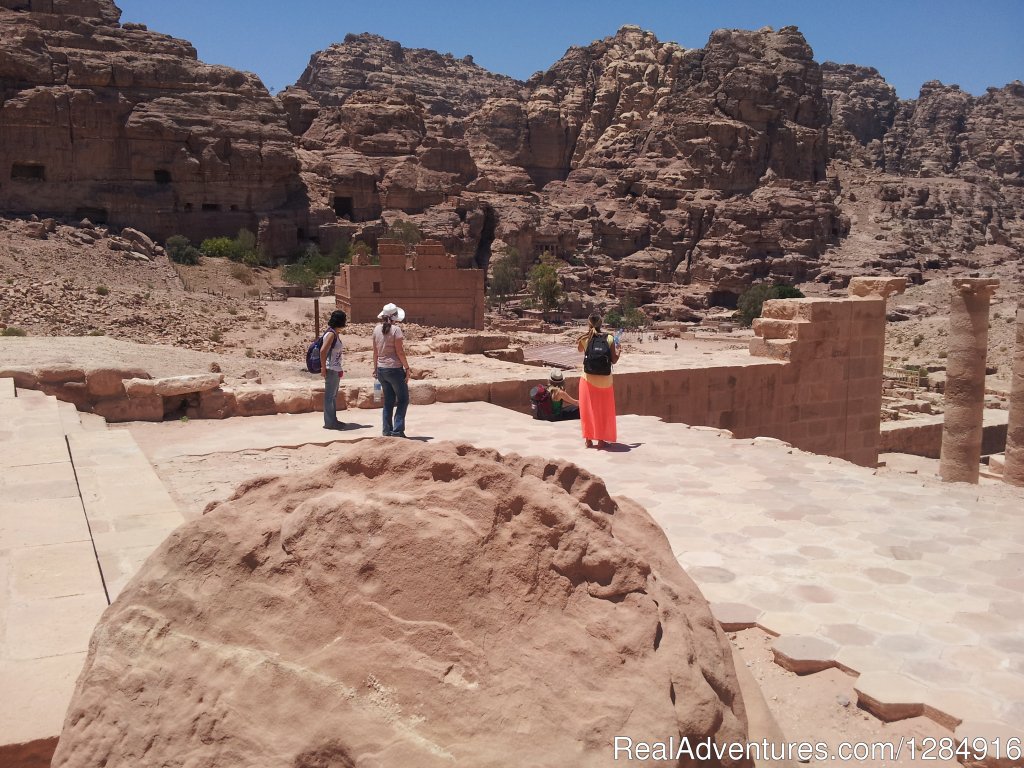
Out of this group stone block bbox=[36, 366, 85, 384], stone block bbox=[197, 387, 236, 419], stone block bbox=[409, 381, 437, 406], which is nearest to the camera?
stone block bbox=[36, 366, 85, 384]

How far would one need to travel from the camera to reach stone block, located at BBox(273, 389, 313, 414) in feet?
29.4

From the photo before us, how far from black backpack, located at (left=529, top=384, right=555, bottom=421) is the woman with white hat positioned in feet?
6.69

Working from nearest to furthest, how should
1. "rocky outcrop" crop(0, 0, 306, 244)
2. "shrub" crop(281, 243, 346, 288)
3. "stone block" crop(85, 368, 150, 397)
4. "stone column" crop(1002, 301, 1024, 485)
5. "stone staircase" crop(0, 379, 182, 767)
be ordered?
1. "stone staircase" crop(0, 379, 182, 767)
2. "stone block" crop(85, 368, 150, 397)
3. "stone column" crop(1002, 301, 1024, 485)
4. "shrub" crop(281, 243, 346, 288)
5. "rocky outcrop" crop(0, 0, 306, 244)

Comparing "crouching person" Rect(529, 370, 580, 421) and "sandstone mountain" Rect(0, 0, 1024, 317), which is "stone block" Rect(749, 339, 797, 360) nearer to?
"crouching person" Rect(529, 370, 580, 421)

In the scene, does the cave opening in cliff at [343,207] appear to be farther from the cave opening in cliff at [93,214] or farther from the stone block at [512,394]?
the stone block at [512,394]

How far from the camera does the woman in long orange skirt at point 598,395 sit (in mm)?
7656

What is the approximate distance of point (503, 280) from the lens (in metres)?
53.5

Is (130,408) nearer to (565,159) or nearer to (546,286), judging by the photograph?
(546,286)

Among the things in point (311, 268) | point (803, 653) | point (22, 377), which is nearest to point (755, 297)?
point (311, 268)

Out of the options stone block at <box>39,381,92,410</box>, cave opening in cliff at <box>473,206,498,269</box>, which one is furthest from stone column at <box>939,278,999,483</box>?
cave opening in cliff at <box>473,206,498,269</box>

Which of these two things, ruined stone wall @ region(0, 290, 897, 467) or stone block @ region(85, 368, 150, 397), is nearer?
stone block @ region(85, 368, 150, 397)

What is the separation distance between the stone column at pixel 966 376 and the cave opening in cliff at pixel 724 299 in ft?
175

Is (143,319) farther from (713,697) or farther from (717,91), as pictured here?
(717,91)

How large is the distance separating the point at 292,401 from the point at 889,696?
7.00 metres
